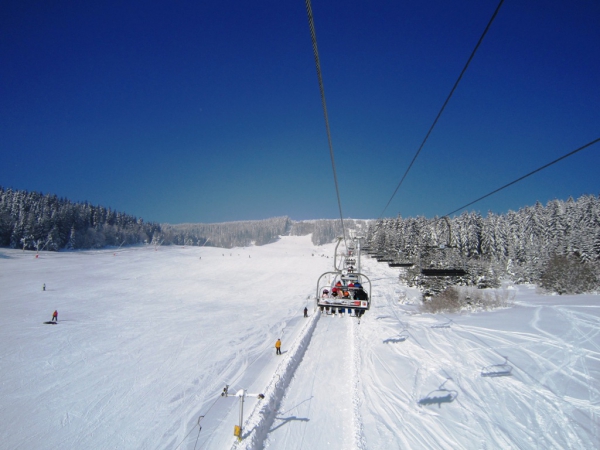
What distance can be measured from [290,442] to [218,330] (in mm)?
19292

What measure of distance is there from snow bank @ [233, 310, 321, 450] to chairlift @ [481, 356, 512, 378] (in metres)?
11.9

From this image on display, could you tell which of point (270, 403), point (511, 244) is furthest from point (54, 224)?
point (511, 244)

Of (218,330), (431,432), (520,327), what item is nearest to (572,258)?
(520,327)

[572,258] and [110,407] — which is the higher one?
[572,258]

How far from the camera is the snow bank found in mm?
11891

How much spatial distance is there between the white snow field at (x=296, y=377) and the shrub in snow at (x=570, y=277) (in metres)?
5.53

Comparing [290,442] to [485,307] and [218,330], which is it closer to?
[218,330]

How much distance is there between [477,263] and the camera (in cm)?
4988

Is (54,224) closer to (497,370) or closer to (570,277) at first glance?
(497,370)

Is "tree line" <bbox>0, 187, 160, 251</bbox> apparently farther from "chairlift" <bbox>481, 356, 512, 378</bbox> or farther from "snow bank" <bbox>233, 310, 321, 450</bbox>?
"chairlift" <bbox>481, 356, 512, 378</bbox>

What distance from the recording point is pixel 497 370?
18.6 meters

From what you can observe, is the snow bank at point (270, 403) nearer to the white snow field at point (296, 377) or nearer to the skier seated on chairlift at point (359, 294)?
the white snow field at point (296, 377)

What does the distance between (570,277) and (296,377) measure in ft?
144

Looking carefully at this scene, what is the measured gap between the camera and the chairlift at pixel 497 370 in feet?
59.3
